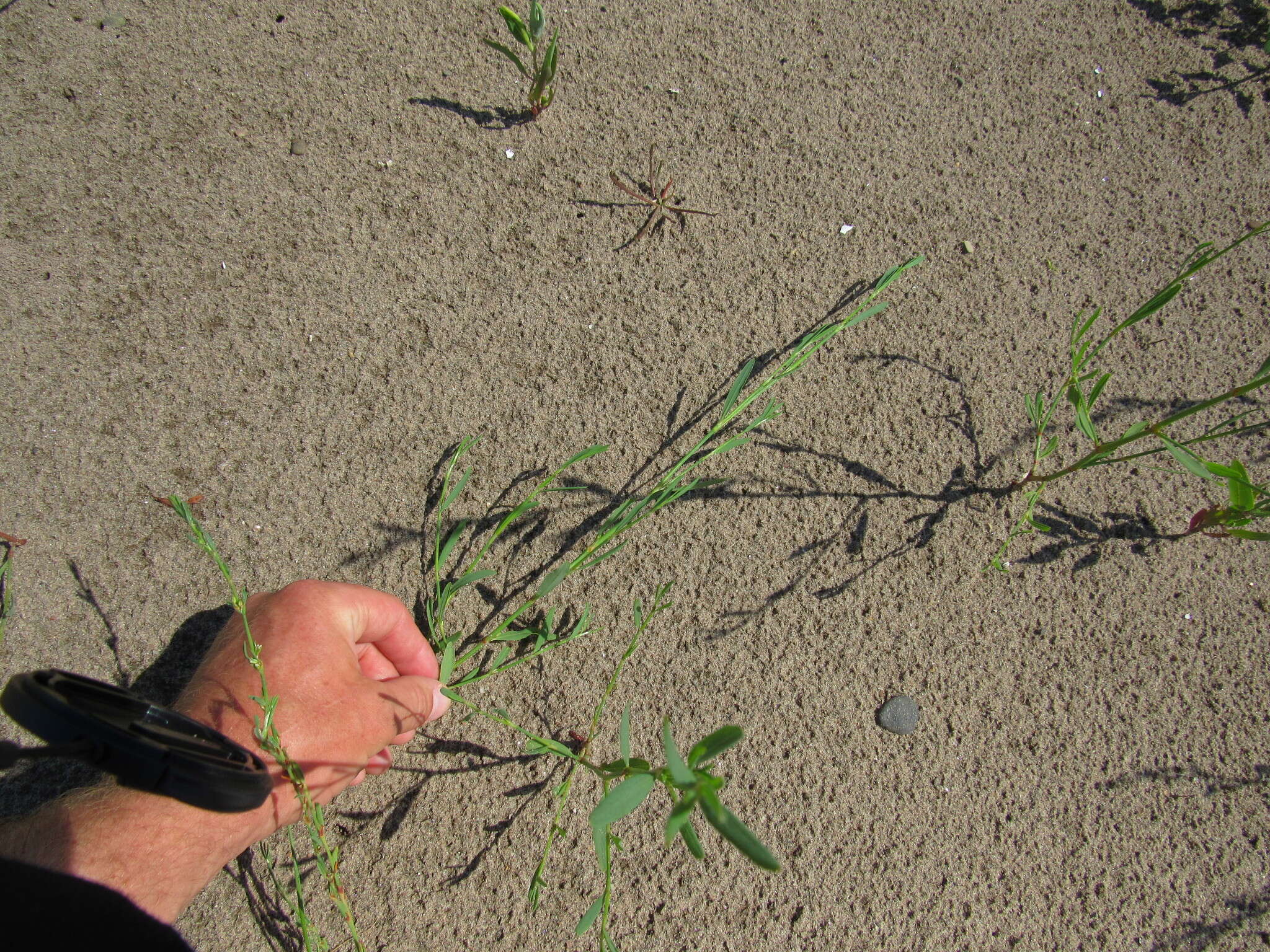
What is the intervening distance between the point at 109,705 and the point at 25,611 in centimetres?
67

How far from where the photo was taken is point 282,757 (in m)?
1.28

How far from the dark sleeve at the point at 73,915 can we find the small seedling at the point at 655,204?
1.59m

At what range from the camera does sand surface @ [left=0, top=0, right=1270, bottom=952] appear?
5.04 feet

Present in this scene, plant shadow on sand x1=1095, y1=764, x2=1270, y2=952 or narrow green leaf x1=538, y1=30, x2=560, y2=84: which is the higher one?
narrow green leaf x1=538, y1=30, x2=560, y2=84

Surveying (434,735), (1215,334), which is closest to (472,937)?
(434,735)

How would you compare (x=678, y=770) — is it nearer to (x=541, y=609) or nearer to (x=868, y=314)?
(x=541, y=609)

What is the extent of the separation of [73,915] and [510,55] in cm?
186

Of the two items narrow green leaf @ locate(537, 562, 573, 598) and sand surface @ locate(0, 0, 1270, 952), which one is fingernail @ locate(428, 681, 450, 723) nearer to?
sand surface @ locate(0, 0, 1270, 952)

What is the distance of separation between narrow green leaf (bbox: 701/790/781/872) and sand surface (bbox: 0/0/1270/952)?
33.1 inches

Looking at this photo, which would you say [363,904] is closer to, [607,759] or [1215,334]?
[607,759]

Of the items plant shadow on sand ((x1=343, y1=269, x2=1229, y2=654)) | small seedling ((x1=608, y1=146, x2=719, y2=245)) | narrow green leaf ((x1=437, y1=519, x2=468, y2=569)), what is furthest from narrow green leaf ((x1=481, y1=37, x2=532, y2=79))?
narrow green leaf ((x1=437, y1=519, x2=468, y2=569))

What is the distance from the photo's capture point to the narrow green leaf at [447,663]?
151 centimetres

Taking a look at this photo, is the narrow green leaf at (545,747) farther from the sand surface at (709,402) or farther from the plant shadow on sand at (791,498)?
the plant shadow on sand at (791,498)

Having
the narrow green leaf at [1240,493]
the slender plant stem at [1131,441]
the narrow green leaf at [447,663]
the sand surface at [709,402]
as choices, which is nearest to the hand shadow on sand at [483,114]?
the sand surface at [709,402]
